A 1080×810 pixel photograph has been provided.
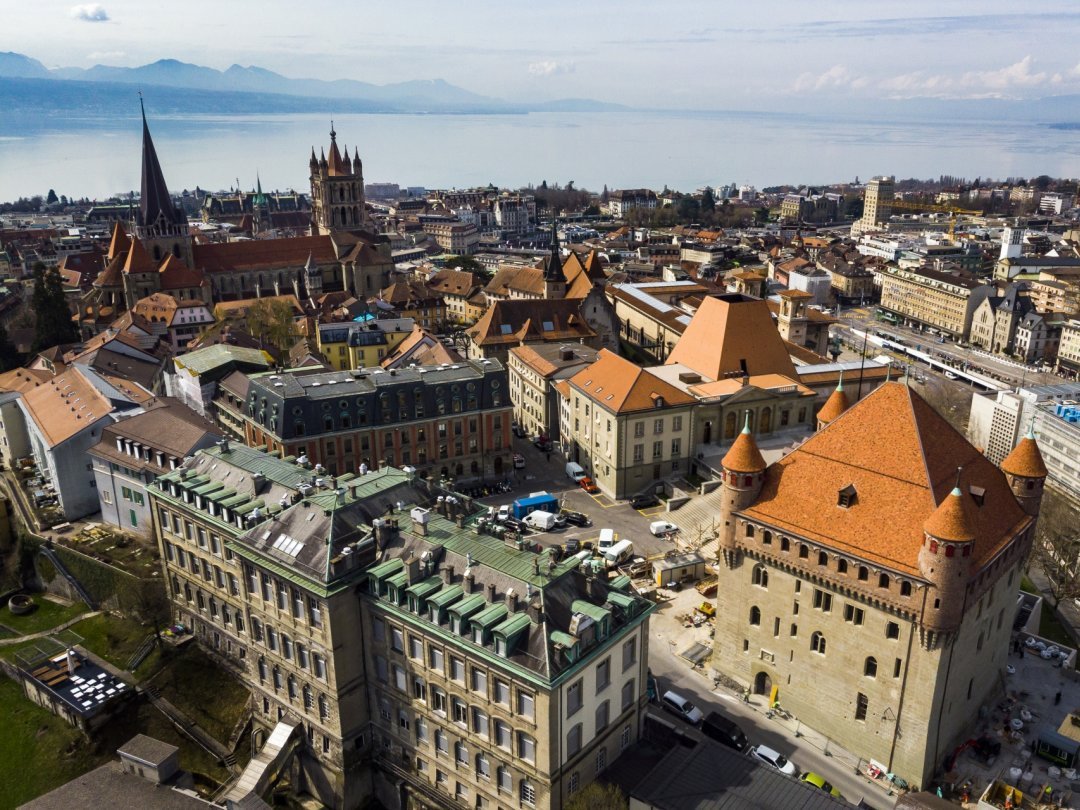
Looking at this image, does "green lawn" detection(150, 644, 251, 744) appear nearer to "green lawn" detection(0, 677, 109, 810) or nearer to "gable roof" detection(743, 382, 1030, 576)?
"green lawn" detection(0, 677, 109, 810)

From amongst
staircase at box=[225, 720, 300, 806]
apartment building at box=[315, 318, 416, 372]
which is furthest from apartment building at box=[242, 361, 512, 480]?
staircase at box=[225, 720, 300, 806]

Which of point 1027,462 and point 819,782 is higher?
point 1027,462

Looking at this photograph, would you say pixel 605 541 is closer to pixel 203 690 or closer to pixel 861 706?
pixel 861 706

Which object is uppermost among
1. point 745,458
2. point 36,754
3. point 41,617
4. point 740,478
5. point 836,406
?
point 836,406

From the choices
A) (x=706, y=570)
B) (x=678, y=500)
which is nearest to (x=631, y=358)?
(x=678, y=500)

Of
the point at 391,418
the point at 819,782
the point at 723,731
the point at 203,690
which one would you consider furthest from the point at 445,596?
the point at 391,418

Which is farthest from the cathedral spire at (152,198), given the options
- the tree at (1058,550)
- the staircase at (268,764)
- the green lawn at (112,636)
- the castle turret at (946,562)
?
the castle turret at (946,562)

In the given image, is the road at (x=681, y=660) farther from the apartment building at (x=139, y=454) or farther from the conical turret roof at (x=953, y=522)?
the apartment building at (x=139, y=454)
